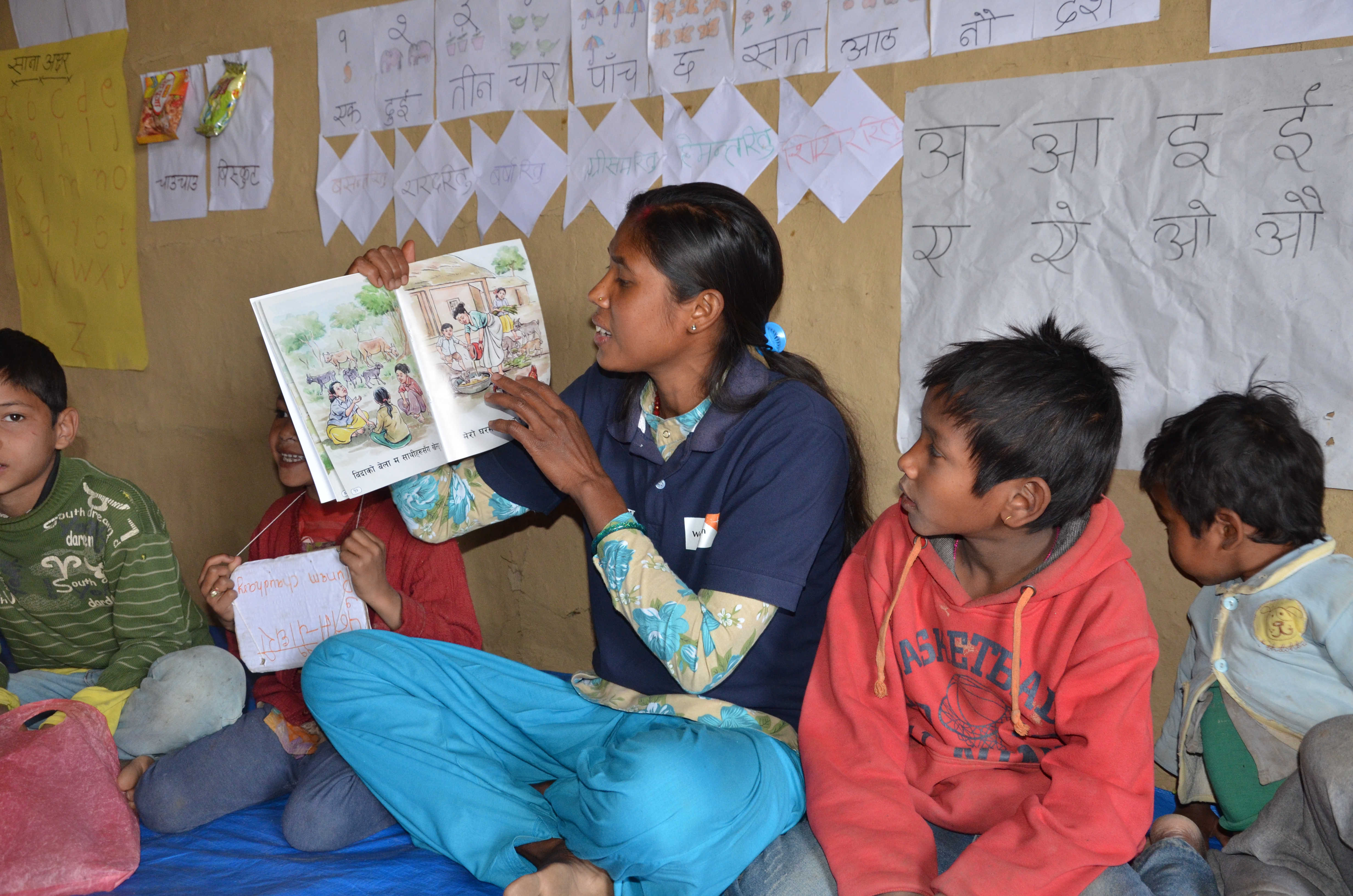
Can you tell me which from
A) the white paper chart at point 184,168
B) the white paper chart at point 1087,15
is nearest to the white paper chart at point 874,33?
the white paper chart at point 1087,15

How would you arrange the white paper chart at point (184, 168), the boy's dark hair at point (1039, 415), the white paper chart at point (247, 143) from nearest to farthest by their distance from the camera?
the boy's dark hair at point (1039, 415)
the white paper chart at point (247, 143)
the white paper chart at point (184, 168)

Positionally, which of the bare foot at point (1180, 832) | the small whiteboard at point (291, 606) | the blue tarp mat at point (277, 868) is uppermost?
the small whiteboard at point (291, 606)

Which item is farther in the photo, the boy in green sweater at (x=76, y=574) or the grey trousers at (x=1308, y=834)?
the boy in green sweater at (x=76, y=574)

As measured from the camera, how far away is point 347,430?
5.39 feet

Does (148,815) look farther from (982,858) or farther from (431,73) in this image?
(431,73)

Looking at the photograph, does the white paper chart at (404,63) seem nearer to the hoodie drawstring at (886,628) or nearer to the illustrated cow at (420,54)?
the illustrated cow at (420,54)

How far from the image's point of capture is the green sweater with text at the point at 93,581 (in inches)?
76.7

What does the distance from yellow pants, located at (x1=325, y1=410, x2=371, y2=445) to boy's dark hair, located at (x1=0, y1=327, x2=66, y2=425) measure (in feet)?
2.66

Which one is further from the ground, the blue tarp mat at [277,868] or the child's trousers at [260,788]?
the child's trousers at [260,788]

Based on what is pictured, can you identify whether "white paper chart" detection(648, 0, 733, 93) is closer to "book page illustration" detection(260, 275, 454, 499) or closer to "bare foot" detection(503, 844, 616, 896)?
"book page illustration" detection(260, 275, 454, 499)

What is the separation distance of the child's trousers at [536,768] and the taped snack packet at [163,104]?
183 cm

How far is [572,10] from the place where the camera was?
6.72 ft

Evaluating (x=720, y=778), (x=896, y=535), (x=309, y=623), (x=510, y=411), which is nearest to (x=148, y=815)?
(x=309, y=623)

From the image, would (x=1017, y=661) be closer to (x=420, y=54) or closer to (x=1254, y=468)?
(x=1254, y=468)
